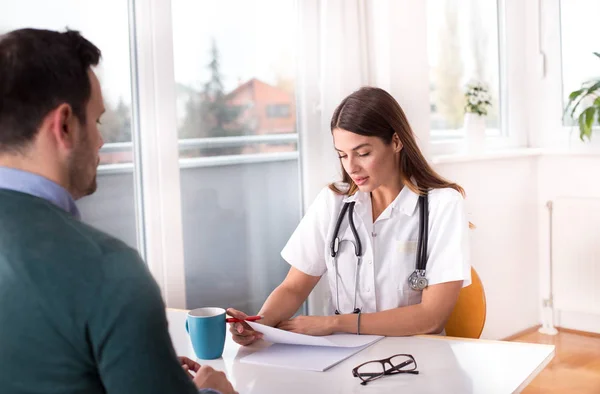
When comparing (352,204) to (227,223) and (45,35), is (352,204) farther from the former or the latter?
(45,35)

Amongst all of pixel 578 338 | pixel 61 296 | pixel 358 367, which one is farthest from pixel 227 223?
pixel 578 338

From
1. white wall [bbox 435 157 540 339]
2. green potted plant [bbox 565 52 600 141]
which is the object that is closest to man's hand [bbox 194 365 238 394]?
white wall [bbox 435 157 540 339]

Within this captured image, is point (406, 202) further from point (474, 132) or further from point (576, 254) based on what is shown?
point (576, 254)

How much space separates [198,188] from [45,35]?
5.72 feet

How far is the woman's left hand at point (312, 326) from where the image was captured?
1.83m

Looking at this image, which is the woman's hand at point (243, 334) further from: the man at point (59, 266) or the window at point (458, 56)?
the window at point (458, 56)

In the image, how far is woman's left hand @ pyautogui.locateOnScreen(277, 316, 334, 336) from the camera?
1.83 metres

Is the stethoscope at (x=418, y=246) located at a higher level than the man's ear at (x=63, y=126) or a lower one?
lower

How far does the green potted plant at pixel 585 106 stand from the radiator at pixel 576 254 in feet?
1.25

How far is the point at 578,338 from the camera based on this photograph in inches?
153

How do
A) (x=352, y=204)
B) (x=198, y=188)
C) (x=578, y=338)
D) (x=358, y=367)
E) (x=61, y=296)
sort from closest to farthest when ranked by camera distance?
(x=61, y=296) < (x=358, y=367) < (x=352, y=204) < (x=198, y=188) < (x=578, y=338)

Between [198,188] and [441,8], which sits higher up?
[441,8]

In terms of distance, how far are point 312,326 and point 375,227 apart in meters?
0.46

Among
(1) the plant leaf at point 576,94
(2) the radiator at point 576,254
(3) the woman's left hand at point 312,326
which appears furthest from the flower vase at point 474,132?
(3) the woman's left hand at point 312,326
